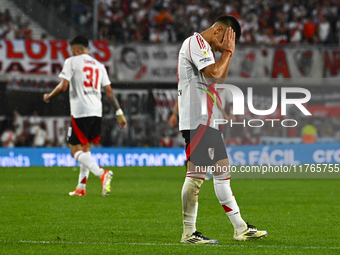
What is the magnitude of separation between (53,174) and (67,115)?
6.84 m

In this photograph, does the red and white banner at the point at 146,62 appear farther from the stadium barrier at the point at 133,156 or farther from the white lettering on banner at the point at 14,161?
the white lettering on banner at the point at 14,161

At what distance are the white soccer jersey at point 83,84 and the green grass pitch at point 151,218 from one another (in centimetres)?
133

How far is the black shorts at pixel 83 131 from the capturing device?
9.24m

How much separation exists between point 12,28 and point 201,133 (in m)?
17.8

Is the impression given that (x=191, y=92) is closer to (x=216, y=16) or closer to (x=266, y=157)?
(x=266, y=157)

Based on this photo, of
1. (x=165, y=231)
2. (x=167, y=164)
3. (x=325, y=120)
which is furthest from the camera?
(x=325, y=120)

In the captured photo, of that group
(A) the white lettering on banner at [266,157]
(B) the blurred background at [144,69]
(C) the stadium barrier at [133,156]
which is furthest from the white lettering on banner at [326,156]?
(B) the blurred background at [144,69]

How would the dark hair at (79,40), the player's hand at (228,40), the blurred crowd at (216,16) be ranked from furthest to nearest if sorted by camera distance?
the blurred crowd at (216,16) → the dark hair at (79,40) → the player's hand at (228,40)

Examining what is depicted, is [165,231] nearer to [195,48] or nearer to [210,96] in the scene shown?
[210,96]

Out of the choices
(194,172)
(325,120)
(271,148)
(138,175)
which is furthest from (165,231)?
(325,120)

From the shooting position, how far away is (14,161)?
17.7 meters

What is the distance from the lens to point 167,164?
712 inches

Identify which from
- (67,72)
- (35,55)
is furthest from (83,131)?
(35,55)

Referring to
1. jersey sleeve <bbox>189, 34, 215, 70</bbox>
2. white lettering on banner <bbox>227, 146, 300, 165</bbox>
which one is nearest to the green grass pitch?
jersey sleeve <bbox>189, 34, 215, 70</bbox>
